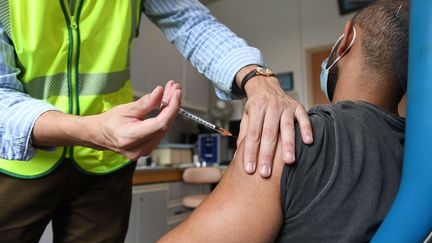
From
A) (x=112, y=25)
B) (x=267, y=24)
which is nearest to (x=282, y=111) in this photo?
(x=112, y=25)

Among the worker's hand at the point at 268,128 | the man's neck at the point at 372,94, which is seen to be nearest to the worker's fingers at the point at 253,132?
the worker's hand at the point at 268,128

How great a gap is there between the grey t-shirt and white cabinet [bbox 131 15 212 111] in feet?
7.45

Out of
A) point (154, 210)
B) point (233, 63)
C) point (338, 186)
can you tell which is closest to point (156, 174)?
point (154, 210)

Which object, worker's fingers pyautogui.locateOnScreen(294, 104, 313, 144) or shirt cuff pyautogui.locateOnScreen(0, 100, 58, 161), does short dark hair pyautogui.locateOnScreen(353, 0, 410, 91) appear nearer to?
worker's fingers pyautogui.locateOnScreen(294, 104, 313, 144)

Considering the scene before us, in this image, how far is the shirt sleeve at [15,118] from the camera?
580 millimetres

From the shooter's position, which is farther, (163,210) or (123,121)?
(163,210)

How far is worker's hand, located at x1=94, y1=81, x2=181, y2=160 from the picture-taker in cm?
50

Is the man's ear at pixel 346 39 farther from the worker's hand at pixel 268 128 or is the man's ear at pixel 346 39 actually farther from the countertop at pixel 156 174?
the countertop at pixel 156 174

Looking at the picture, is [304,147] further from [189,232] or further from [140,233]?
[140,233]

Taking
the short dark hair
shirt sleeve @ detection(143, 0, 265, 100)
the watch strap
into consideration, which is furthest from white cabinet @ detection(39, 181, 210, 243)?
the short dark hair

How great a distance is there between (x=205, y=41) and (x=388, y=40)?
47 cm

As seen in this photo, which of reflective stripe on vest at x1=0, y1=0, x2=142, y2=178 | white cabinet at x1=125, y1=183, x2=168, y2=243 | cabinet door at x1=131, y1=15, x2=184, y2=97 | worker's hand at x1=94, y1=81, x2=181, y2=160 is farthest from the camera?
cabinet door at x1=131, y1=15, x2=184, y2=97

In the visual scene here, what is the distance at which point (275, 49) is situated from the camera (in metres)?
3.49

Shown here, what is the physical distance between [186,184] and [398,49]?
213 centimetres
